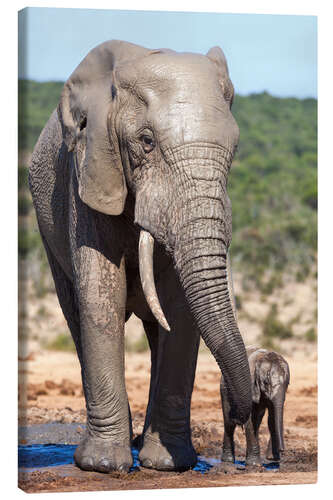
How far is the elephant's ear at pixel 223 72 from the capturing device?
17.7ft

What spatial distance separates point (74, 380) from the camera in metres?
12.4

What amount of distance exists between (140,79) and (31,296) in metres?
9.49

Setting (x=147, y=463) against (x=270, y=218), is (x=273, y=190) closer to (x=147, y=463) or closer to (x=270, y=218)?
(x=270, y=218)

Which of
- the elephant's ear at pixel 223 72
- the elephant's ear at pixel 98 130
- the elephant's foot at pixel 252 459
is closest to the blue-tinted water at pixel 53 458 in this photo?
the elephant's foot at pixel 252 459

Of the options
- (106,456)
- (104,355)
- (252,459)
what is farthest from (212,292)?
(252,459)

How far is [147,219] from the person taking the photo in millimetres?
5121

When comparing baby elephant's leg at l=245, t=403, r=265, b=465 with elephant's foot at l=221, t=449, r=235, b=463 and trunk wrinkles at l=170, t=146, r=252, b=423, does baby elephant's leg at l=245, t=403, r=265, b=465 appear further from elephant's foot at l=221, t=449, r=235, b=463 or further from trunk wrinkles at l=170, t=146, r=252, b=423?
trunk wrinkles at l=170, t=146, r=252, b=423

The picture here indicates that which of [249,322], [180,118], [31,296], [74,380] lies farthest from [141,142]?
[249,322]

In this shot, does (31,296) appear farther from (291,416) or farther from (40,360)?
(291,416)

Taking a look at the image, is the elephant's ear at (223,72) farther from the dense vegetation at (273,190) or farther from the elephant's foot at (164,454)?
the dense vegetation at (273,190)

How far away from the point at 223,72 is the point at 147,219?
0.92 meters

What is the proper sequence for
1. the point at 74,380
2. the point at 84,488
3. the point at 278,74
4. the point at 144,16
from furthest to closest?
the point at 74,380, the point at 278,74, the point at 144,16, the point at 84,488

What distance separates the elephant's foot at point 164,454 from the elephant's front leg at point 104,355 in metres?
0.27

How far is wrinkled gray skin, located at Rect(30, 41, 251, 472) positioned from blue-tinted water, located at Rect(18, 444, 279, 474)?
11.0 inches
